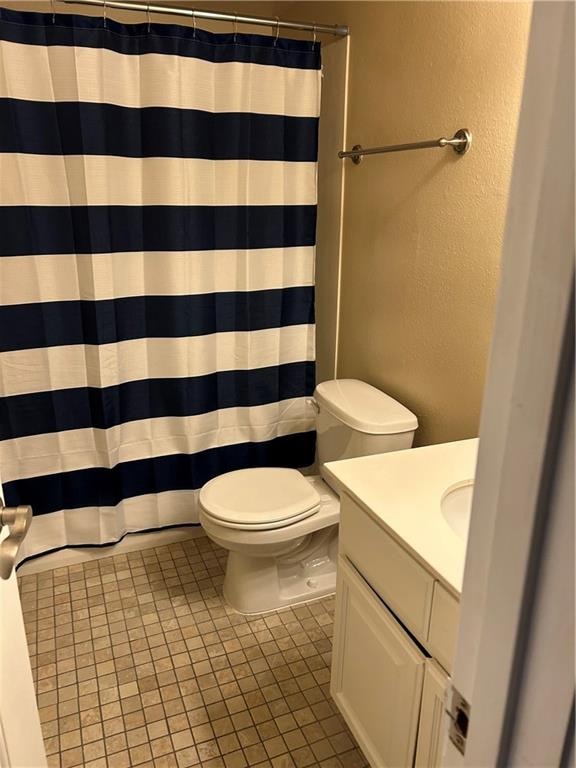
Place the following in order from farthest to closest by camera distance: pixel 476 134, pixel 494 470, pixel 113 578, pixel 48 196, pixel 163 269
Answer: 1. pixel 113 578
2. pixel 163 269
3. pixel 48 196
4. pixel 476 134
5. pixel 494 470

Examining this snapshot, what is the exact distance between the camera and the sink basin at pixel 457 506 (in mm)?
1360

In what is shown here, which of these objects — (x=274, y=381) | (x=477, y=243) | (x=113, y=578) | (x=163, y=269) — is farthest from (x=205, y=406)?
(x=477, y=243)

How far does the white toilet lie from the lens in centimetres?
194

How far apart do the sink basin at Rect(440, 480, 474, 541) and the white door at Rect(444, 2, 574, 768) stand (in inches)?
33.2

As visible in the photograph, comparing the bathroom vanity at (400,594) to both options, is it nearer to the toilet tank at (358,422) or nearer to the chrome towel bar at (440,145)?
the toilet tank at (358,422)

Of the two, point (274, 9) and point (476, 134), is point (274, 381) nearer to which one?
point (476, 134)

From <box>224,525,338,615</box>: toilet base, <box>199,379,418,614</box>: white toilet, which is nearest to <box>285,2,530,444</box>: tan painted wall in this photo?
<box>199,379,418,614</box>: white toilet

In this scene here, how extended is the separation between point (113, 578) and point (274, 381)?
101 cm

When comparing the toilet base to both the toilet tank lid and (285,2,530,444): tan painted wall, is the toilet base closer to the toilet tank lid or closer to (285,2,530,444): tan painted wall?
the toilet tank lid

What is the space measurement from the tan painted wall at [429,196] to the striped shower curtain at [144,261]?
224 millimetres

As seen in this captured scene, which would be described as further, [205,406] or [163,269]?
[205,406]

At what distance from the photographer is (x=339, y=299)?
2.48 m

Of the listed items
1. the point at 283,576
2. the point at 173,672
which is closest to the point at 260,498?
the point at 283,576

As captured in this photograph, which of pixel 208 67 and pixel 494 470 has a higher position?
pixel 208 67
